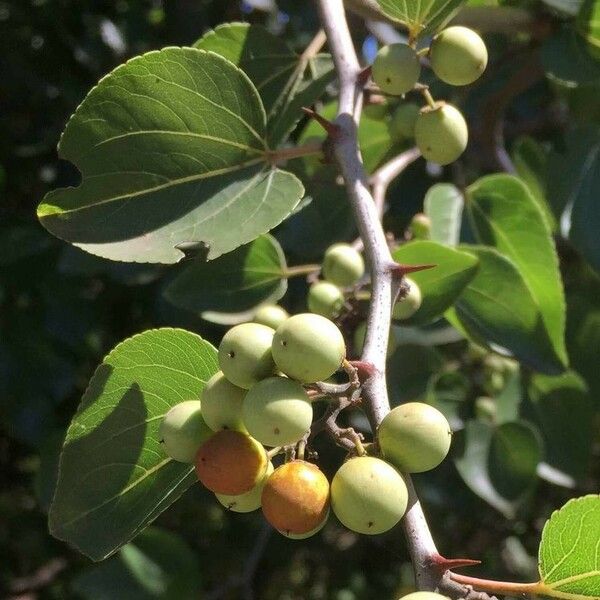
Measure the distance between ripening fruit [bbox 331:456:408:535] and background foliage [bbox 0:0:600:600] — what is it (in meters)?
0.61

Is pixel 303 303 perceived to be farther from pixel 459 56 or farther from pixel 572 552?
pixel 572 552

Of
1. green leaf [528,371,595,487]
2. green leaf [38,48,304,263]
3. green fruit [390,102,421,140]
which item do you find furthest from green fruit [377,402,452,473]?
green leaf [528,371,595,487]

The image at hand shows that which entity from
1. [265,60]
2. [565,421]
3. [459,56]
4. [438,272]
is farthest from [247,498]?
[565,421]

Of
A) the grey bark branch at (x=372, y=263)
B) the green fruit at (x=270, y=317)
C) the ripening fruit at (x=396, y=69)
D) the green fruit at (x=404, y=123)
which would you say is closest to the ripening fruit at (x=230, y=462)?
the grey bark branch at (x=372, y=263)

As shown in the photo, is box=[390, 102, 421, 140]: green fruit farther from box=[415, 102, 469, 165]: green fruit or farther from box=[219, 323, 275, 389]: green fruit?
box=[219, 323, 275, 389]: green fruit

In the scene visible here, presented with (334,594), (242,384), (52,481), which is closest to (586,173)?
(242,384)

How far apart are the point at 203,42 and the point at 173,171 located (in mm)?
425

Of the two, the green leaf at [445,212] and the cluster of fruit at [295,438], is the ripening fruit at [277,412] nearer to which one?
the cluster of fruit at [295,438]

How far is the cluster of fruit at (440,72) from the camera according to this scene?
121 centimetres

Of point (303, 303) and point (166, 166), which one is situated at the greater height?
point (166, 166)

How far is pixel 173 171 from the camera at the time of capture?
3.96 feet

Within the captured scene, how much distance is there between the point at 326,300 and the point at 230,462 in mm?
577

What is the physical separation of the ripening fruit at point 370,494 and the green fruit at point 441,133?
0.58m

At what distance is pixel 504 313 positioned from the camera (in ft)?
5.13
